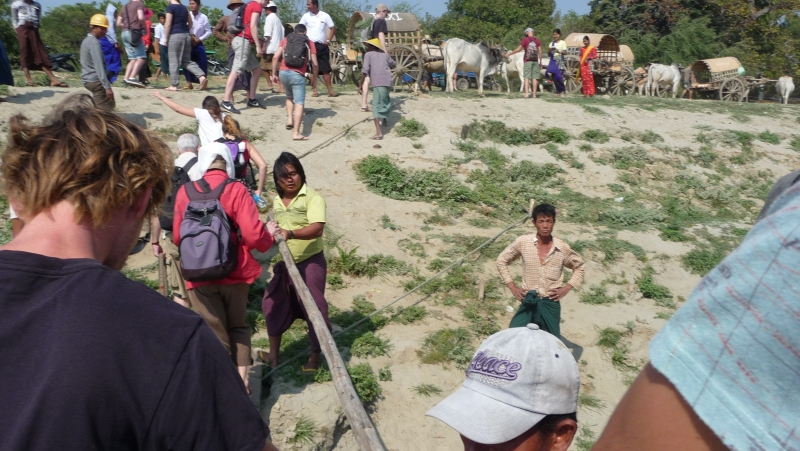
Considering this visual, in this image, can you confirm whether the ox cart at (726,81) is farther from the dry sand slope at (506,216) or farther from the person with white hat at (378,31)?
the person with white hat at (378,31)

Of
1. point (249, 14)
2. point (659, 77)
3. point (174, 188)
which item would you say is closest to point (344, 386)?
point (174, 188)

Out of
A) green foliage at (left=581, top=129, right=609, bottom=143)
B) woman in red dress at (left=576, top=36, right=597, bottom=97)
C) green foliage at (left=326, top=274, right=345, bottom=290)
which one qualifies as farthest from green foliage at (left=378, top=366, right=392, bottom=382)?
woman in red dress at (left=576, top=36, right=597, bottom=97)

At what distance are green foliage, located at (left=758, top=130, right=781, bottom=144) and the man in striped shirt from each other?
11380 millimetres

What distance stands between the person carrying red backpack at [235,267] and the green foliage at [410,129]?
22.0 feet

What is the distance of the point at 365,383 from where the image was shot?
17.5 ft

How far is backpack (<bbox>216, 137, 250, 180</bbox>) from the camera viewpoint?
249 inches

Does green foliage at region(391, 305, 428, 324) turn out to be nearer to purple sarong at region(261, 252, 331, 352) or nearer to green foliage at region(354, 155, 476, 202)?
purple sarong at region(261, 252, 331, 352)

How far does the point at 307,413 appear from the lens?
5016 mm

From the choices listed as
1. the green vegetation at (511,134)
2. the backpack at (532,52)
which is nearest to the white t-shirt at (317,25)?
the green vegetation at (511,134)

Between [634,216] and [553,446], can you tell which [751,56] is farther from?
[553,446]

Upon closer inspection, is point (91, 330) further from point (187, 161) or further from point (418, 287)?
point (418, 287)

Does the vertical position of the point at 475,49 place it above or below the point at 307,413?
above

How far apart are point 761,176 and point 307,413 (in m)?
11.5

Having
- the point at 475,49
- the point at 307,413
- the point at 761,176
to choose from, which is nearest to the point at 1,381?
the point at 307,413
